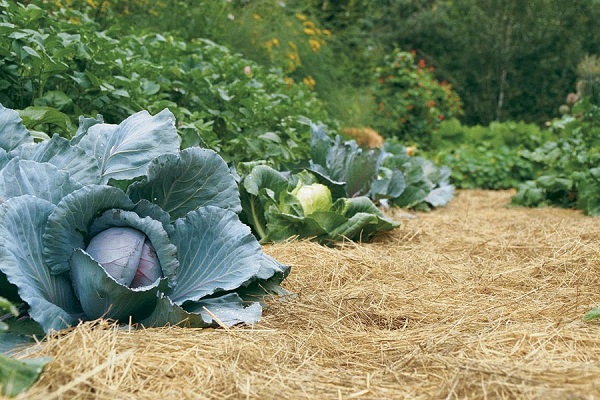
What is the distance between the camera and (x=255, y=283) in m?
2.43

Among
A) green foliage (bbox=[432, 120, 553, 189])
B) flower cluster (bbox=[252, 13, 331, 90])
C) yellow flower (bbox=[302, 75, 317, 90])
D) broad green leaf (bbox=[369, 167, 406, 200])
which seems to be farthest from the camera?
yellow flower (bbox=[302, 75, 317, 90])

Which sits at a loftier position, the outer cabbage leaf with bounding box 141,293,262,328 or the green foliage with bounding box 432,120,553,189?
the outer cabbage leaf with bounding box 141,293,262,328

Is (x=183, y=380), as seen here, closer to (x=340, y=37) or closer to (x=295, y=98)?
(x=295, y=98)

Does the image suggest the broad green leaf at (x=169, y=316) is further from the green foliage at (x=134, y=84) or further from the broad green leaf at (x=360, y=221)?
the broad green leaf at (x=360, y=221)

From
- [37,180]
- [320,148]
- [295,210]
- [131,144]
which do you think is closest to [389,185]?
[320,148]

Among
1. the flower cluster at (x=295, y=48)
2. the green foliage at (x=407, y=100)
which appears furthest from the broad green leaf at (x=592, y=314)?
the green foliage at (x=407, y=100)

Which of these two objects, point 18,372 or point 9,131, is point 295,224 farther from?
point 18,372

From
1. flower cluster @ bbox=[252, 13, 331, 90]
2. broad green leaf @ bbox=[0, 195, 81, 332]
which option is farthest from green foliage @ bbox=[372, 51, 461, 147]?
broad green leaf @ bbox=[0, 195, 81, 332]

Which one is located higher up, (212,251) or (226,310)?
(212,251)

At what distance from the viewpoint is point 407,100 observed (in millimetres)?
11211

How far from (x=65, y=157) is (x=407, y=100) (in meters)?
9.50

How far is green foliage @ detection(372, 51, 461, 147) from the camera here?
1098cm

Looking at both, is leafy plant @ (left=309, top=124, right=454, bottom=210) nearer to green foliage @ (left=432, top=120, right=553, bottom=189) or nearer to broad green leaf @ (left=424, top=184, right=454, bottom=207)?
broad green leaf @ (left=424, top=184, right=454, bottom=207)

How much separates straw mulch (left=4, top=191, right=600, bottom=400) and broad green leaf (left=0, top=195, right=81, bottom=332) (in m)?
0.09
